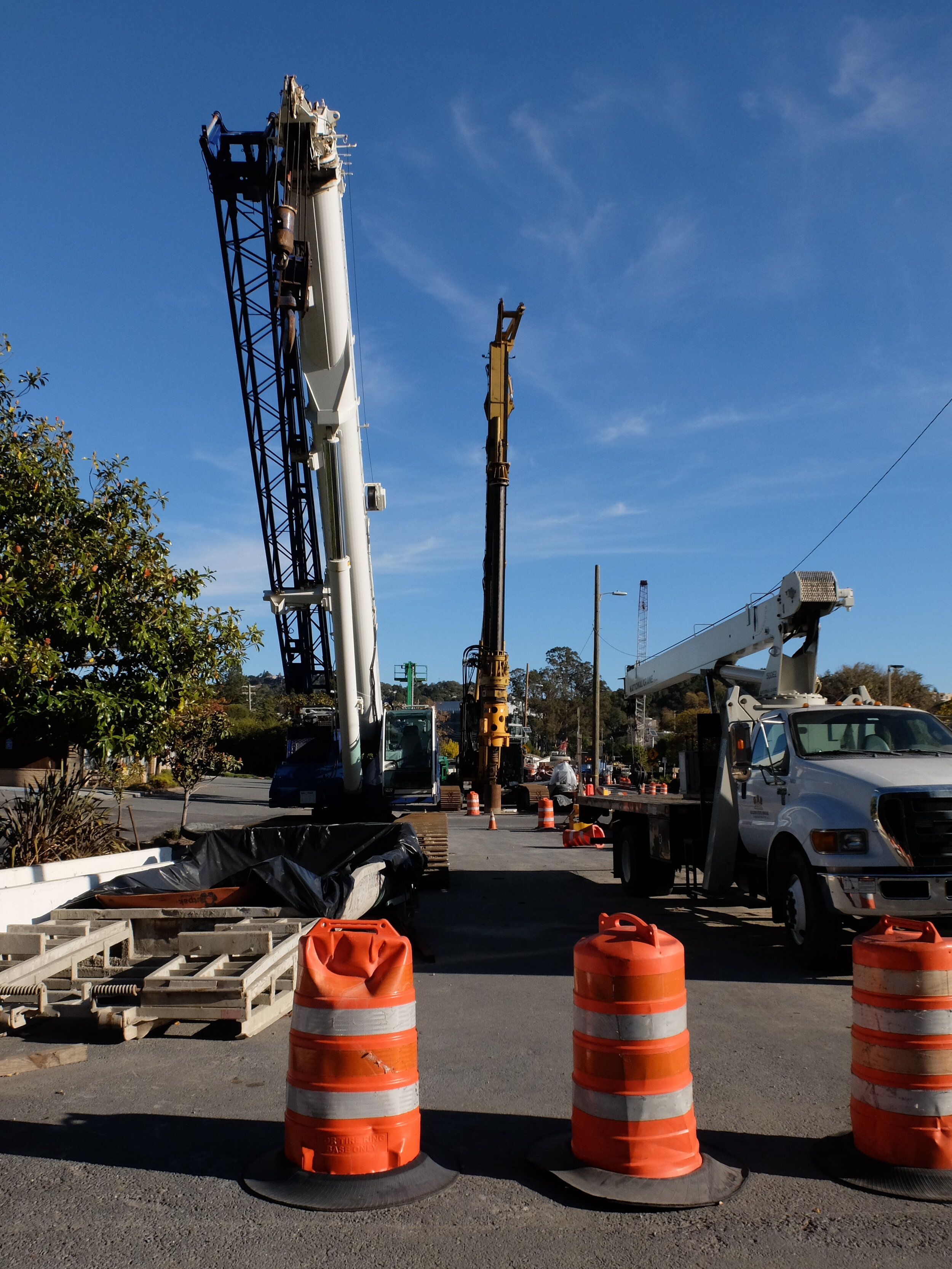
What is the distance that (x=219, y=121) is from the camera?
20.6m

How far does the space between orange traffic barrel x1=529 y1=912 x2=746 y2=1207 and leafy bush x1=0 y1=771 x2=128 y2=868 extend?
24.7ft

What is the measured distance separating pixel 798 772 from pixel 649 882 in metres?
3.84

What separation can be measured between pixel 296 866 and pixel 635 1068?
18.3 ft

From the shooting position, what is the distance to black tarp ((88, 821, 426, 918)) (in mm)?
8906

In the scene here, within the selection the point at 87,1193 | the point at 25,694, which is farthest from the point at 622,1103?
the point at 25,694

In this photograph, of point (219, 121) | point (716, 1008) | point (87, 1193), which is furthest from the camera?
point (219, 121)

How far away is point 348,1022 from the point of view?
13.5 feet

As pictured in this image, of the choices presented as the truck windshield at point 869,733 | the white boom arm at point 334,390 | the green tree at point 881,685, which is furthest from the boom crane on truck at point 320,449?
the green tree at point 881,685

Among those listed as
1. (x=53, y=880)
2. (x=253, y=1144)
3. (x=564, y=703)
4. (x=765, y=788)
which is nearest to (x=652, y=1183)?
(x=253, y=1144)

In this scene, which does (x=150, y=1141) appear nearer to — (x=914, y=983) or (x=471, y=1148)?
(x=471, y=1148)

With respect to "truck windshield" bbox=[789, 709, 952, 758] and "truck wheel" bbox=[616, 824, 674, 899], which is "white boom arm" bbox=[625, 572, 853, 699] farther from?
"truck wheel" bbox=[616, 824, 674, 899]

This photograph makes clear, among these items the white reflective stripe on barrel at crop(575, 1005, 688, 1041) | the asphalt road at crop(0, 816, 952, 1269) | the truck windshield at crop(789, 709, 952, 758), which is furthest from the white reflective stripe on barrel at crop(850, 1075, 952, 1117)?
the truck windshield at crop(789, 709, 952, 758)

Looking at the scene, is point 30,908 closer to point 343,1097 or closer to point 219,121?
point 343,1097

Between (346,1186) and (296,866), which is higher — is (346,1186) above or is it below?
below
